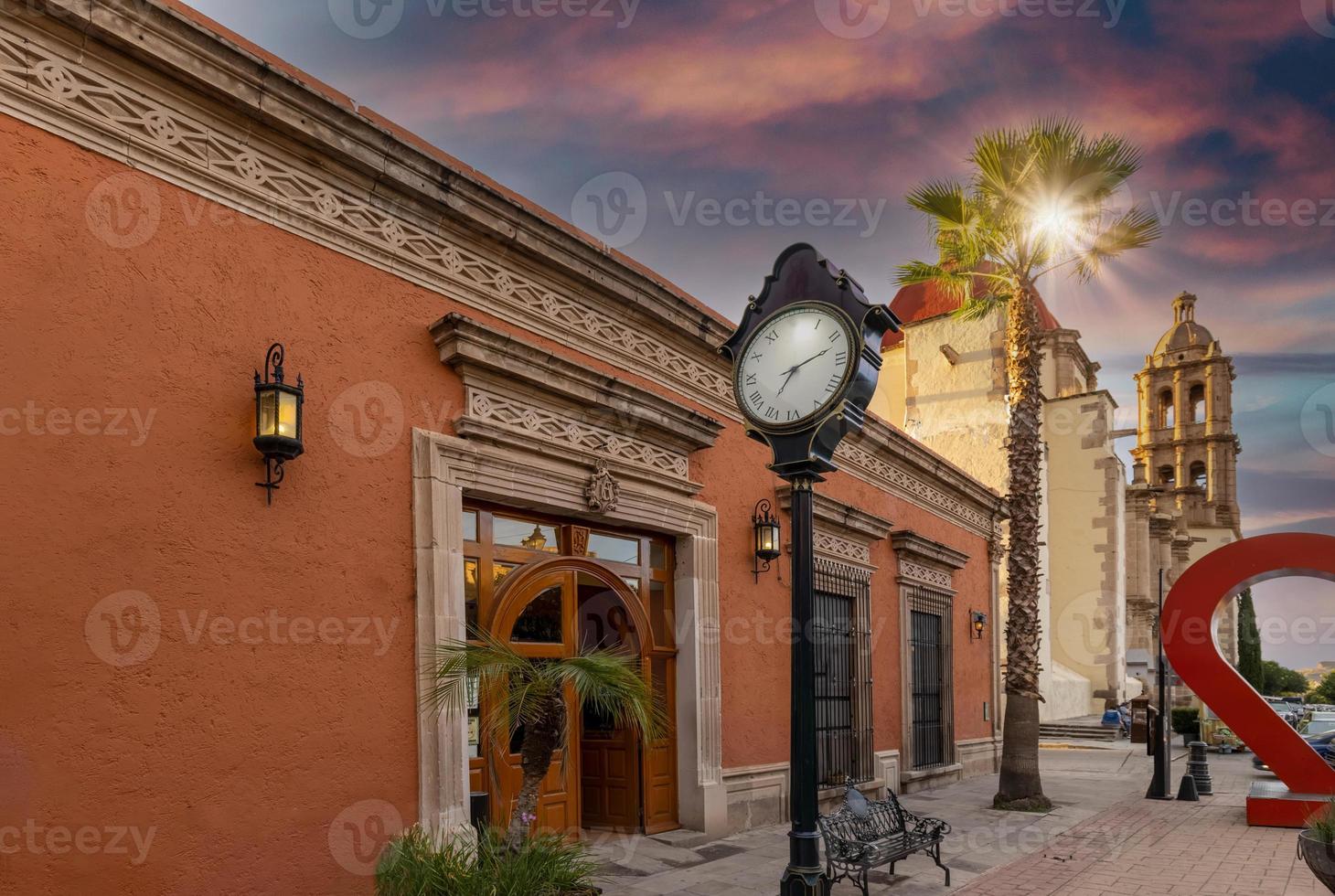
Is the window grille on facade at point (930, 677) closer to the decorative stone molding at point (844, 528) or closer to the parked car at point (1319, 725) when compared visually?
the decorative stone molding at point (844, 528)

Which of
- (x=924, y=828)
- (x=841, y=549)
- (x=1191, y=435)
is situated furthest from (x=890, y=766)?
(x=1191, y=435)

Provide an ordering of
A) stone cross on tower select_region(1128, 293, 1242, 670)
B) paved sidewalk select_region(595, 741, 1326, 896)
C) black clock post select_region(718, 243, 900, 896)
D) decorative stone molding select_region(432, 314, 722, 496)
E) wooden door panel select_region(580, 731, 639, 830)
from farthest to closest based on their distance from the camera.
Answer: stone cross on tower select_region(1128, 293, 1242, 670) < wooden door panel select_region(580, 731, 639, 830) < paved sidewalk select_region(595, 741, 1326, 896) < decorative stone molding select_region(432, 314, 722, 496) < black clock post select_region(718, 243, 900, 896)

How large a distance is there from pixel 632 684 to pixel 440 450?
2.48 meters

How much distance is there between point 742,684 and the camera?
31.7 feet

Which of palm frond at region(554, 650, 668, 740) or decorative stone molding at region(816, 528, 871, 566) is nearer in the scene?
palm frond at region(554, 650, 668, 740)

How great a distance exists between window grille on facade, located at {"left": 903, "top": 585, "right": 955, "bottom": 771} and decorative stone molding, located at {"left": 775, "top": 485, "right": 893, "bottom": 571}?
5.38ft

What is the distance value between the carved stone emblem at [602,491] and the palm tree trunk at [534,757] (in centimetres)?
307

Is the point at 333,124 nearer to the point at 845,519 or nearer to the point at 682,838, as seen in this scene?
the point at 682,838

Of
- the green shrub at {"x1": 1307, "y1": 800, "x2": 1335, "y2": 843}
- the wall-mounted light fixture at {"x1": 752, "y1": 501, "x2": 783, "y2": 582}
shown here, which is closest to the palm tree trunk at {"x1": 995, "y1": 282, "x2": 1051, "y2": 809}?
the wall-mounted light fixture at {"x1": 752, "y1": 501, "x2": 783, "y2": 582}

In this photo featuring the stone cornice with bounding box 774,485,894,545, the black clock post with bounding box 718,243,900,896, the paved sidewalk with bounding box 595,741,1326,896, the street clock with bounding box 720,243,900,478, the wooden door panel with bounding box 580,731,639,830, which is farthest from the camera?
the stone cornice with bounding box 774,485,894,545

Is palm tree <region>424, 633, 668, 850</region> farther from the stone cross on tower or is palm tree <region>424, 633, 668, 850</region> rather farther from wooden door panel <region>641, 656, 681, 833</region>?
the stone cross on tower

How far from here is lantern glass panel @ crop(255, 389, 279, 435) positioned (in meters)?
5.23

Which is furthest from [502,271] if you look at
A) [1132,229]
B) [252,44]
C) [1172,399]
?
[1172,399]

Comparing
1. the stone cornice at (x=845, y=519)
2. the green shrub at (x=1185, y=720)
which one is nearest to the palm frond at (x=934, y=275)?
the stone cornice at (x=845, y=519)
